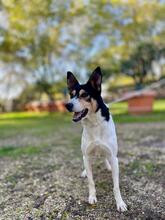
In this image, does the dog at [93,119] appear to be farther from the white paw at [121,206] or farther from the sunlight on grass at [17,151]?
the sunlight on grass at [17,151]

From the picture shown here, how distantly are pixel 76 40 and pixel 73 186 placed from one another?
15781mm

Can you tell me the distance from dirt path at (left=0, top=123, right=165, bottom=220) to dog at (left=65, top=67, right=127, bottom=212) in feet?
0.64

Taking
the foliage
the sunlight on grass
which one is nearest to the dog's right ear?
the sunlight on grass

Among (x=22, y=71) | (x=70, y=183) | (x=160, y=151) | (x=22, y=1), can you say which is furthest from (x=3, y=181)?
(x=22, y=71)

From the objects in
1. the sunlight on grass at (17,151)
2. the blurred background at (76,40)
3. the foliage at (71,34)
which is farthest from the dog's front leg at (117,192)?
the foliage at (71,34)

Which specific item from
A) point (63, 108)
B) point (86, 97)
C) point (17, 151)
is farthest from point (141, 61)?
point (86, 97)

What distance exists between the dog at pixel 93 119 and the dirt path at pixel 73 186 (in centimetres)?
20

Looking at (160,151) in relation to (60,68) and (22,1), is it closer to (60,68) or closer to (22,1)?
(22,1)

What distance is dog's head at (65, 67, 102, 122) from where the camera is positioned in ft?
9.59

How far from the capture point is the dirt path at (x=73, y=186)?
3066 mm

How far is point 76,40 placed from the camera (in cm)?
1875

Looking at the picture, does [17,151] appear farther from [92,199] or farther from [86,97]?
[86,97]

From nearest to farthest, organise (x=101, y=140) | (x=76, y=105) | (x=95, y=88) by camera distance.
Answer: (x=76, y=105) → (x=95, y=88) → (x=101, y=140)

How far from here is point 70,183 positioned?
3918 millimetres
